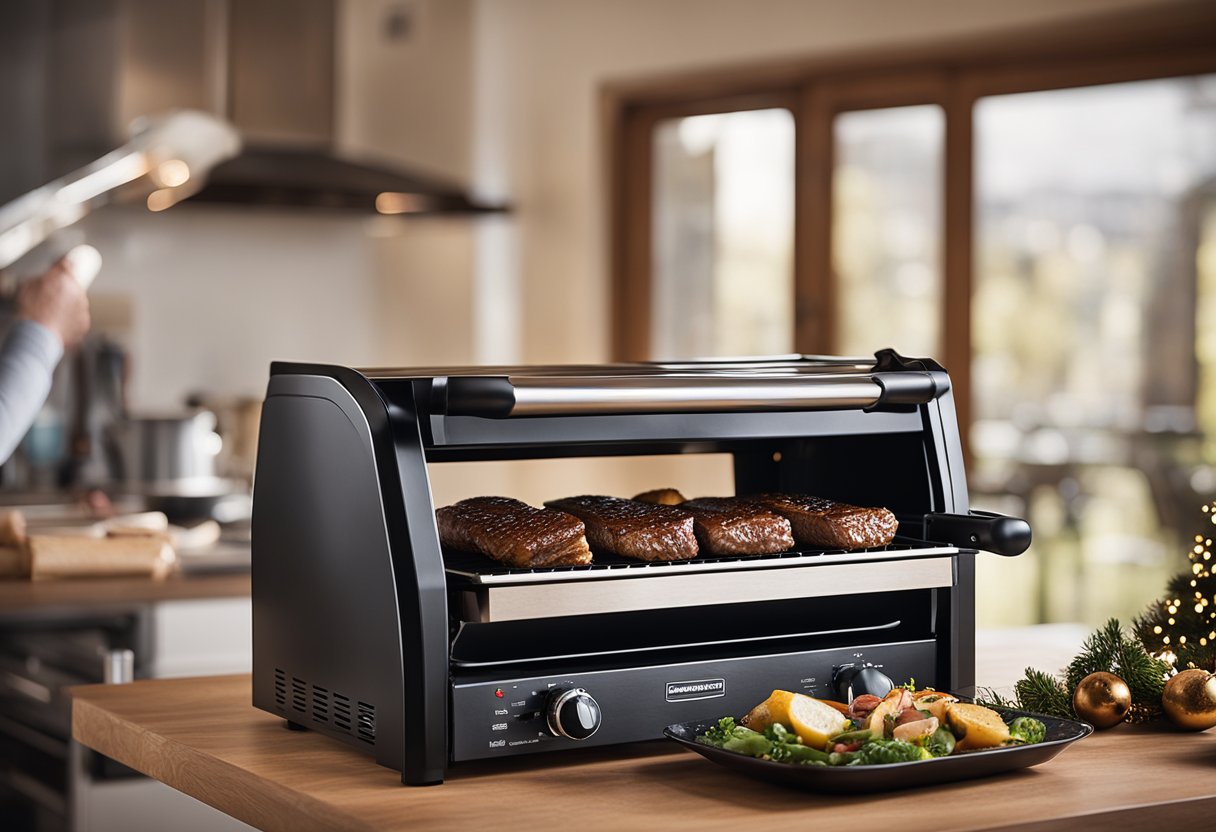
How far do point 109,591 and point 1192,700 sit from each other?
6.36ft

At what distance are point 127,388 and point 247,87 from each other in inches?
38.6

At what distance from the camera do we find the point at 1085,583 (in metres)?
3.88

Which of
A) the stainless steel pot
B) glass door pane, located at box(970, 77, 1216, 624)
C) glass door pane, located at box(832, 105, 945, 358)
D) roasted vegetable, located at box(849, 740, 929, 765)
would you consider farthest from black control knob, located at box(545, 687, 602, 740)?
glass door pane, located at box(832, 105, 945, 358)

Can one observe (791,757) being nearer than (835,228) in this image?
Yes

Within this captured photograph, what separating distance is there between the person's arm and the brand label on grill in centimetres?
138

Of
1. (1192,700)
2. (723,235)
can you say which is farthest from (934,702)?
(723,235)

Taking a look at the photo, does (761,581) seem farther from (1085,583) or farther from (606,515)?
(1085,583)

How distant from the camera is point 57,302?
2.55 meters

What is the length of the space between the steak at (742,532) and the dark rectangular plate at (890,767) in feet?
0.59

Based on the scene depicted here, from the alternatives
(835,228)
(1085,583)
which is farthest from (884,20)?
(1085,583)

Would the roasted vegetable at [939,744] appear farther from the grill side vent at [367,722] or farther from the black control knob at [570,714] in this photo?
the grill side vent at [367,722]

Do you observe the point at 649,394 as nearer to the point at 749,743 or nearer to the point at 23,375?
the point at 749,743

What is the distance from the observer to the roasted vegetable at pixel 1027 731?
1289 millimetres

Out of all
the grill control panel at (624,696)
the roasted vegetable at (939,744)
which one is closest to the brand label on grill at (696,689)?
the grill control panel at (624,696)
